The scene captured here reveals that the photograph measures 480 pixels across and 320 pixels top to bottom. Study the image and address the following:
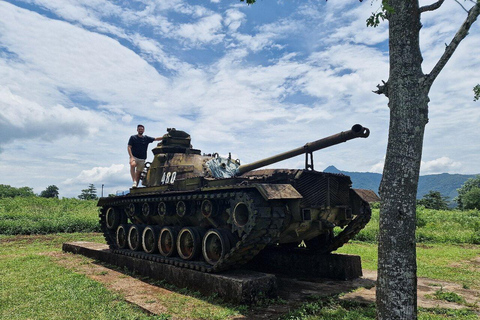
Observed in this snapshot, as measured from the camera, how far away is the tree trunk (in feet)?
15.3

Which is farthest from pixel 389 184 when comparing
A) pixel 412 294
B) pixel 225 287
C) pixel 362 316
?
pixel 225 287

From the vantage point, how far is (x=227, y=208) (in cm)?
849

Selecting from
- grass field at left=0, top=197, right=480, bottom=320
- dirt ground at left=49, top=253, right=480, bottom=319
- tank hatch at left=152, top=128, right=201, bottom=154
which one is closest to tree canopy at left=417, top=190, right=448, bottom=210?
grass field at left=0, top=197, right=480, bottom=320

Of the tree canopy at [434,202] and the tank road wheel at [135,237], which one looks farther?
the tree canopy at [434,202]

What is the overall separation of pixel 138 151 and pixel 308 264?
653cm

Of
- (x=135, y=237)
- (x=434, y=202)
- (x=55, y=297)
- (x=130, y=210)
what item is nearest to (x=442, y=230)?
(x=135, y=237)

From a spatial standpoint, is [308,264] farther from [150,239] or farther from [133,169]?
[133,169]

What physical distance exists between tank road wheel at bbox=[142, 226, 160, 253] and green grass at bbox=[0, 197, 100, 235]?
42.3ft

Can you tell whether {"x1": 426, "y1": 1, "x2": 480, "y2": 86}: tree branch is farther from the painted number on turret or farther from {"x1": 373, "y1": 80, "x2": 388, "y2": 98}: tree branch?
the painted number on turret

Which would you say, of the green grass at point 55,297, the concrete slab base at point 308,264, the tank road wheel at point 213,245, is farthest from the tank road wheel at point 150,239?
the concrete slab base at point 308,264

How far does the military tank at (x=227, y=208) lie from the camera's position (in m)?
7.43

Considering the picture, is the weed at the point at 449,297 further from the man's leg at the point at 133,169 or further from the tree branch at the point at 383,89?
the man's leg at the point at 133,169

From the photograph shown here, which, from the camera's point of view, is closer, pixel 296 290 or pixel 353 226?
pixel 296 290

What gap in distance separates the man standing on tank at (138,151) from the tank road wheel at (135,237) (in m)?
1.41
